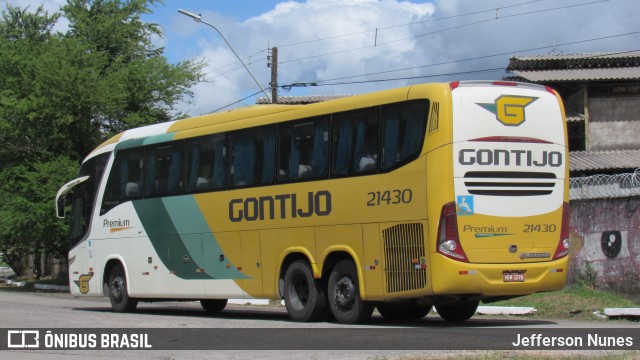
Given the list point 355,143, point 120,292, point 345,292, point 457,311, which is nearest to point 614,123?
point 457,311

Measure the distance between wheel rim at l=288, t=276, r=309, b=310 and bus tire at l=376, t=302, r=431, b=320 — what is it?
1360mm

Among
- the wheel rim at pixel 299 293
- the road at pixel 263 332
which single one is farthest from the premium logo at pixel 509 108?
the wheel rim at pixel 299 293

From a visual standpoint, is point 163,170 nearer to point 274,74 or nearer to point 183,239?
point 183,239

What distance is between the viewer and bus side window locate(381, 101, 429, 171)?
566 inches

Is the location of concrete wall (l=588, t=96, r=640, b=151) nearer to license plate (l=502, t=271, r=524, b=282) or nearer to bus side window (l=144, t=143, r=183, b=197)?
bus side window (l=144, t=143, r=183, b=197)

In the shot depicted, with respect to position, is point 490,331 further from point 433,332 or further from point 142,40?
point 142,40

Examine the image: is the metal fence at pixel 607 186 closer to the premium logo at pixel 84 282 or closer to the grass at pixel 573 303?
the grass at pixel 573 303

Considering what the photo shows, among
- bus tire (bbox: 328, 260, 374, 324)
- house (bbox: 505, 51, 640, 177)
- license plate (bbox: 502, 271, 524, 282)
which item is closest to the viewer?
license plate (bbox: 502, 271, 524, 282)

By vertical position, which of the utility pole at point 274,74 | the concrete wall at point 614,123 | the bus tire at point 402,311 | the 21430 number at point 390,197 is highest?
the utility pole at point 274,74

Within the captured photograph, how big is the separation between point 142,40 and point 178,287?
2527 cm

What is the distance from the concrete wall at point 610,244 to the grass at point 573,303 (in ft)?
2.06

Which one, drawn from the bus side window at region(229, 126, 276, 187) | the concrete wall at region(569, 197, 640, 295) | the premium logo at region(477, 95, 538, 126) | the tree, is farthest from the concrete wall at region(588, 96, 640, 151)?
the premium logo at region(477, 95, 538, 126)

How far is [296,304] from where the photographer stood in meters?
16.7

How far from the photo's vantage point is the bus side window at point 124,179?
20.7 meters
